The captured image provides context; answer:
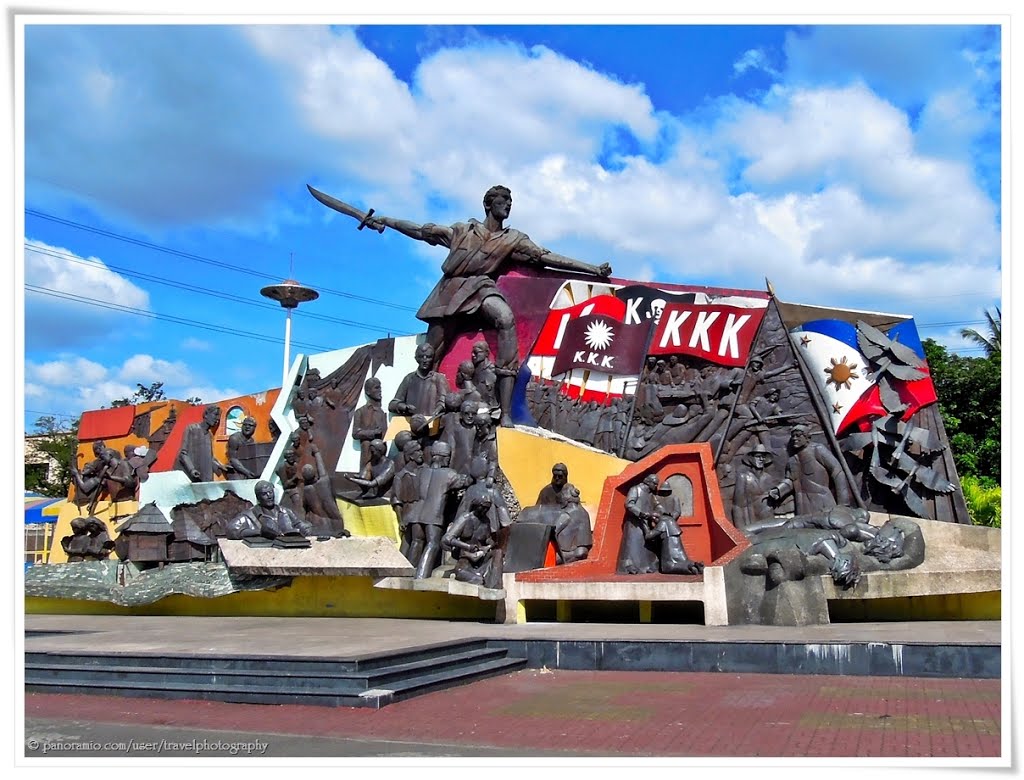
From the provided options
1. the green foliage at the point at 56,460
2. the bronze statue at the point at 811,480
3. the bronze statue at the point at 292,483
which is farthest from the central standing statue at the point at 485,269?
the green foliage at the point at 56,460

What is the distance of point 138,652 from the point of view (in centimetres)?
933

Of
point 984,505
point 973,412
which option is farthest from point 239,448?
point 973,412

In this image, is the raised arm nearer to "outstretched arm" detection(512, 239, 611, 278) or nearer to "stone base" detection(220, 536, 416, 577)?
"outstretched arm" detection(512, 239, 611, 278)

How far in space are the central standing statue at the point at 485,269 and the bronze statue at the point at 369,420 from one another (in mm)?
1303

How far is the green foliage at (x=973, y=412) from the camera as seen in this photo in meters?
27.3

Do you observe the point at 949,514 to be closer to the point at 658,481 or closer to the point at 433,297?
the point at 658,481

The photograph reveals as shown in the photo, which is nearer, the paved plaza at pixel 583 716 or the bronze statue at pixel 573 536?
the paved plaza at pixel 583 716

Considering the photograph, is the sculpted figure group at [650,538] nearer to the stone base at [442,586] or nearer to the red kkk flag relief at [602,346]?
the stone base at [442,586]

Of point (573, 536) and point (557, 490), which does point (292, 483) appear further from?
point (573, 536)

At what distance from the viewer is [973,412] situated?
28812 mm
